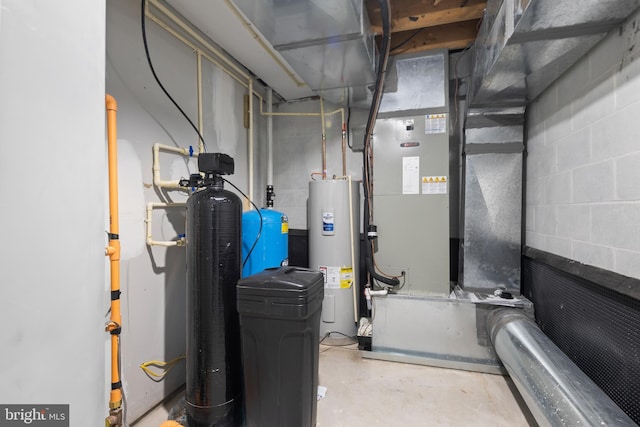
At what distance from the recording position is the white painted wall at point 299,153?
300cm

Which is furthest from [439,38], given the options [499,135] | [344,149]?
[344,149]

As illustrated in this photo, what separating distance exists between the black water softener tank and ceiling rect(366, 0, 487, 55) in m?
1.86

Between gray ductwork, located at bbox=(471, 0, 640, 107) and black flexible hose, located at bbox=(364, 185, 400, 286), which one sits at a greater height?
gray ductwork, located at bbox=(471, 0, 640, 107)

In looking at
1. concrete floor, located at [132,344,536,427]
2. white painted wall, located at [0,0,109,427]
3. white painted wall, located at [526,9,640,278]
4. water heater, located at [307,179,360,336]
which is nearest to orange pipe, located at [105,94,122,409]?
concrete floor, located at [132,344,536,427]

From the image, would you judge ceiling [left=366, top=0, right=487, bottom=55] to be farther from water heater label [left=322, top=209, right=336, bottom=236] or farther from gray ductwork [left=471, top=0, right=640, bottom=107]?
water heater label [left=322, top=209, right=336, bottom=236]

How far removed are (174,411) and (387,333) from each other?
154 cm

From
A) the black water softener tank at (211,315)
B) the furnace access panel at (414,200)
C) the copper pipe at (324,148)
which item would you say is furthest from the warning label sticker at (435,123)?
the black water softener tank at (211,315)

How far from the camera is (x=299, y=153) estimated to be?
10.2 feet

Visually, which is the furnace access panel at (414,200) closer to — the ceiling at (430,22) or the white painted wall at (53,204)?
the ceiling at (430,22)

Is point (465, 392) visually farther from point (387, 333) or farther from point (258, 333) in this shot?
point (258, 333)

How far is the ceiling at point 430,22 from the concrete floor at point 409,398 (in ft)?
8.45

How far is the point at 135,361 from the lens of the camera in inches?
61.6

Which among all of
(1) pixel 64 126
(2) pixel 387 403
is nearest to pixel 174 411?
(2) pixel 387 403

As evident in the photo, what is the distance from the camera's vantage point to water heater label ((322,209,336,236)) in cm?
255
